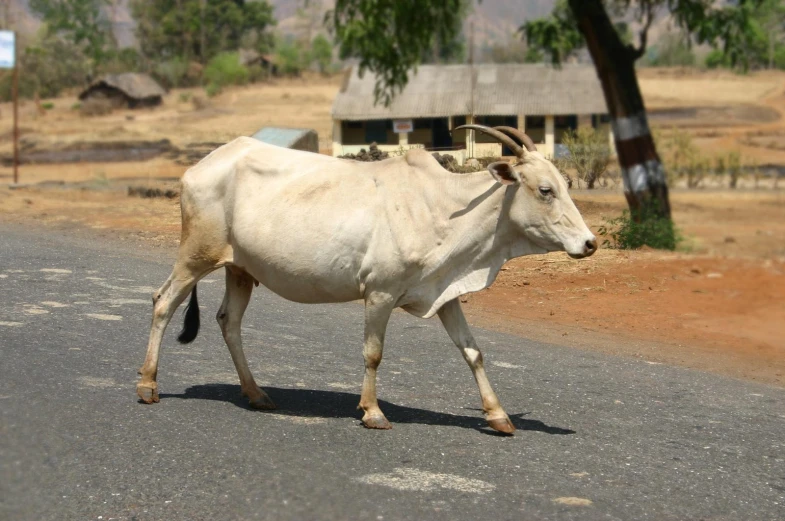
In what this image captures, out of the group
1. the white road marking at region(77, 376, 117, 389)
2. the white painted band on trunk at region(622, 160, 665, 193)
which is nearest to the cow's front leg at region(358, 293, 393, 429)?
the white road marking at region(77, 376, 117, 389)

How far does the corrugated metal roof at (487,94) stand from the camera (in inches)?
971

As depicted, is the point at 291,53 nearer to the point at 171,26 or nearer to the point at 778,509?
the point at 171,26

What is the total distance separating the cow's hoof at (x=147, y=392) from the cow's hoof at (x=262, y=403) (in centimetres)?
59

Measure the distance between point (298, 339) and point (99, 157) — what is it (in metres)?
26.7

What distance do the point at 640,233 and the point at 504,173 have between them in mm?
8143

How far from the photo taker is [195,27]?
66.4 meters

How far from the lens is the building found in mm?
23812

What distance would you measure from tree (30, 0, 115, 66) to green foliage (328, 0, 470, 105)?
54844mm

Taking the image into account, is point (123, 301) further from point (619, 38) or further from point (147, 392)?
point (619, 38)

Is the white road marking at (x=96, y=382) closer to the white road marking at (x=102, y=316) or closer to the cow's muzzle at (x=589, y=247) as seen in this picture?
the white road marking at (x=102, y=316)

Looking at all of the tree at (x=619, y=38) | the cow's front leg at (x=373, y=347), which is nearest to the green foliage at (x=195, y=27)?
the tree at (x=619, y=38)

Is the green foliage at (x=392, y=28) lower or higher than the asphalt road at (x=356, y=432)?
higher

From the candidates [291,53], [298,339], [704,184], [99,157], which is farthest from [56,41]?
[298,339]

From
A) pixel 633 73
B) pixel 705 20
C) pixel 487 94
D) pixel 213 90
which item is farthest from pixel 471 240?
pixel 213 90
